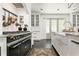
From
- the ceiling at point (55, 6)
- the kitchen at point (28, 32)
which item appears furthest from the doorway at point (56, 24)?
the ceiling at point (55, 6)

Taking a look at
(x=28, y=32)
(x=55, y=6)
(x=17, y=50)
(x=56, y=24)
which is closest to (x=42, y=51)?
(x=28, y=32)

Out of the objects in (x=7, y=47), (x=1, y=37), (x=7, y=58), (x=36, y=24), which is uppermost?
(x=36, y=24)

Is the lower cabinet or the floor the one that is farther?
the floor

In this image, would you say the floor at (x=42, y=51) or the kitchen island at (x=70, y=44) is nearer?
the kitchen island at (x=70, y=44)

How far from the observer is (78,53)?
1.35 meters

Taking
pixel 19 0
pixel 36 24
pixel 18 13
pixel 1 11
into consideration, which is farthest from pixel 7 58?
pixel 36 24

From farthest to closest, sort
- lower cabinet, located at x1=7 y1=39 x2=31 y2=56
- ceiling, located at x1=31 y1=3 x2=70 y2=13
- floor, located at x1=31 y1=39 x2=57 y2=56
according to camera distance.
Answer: floor, located at x1=31 y1=39 x2=57 y2=56, ceiling, located at x1=31 y1=3 x2=70 y2=13, lower cabinet, located at x1=7 y1=39 x2=31 y2=56

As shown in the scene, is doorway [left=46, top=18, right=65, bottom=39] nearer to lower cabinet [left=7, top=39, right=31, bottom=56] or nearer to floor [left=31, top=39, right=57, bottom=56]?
floor [left=31, top=39, right=57, bottom=56]

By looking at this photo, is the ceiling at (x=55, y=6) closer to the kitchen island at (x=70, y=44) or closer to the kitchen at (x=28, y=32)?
the kitchen at (x=28, y=32)

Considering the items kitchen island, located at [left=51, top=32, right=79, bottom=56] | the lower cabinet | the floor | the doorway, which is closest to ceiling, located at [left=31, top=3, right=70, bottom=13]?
the doorway

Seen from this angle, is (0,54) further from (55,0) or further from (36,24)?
(36,24)

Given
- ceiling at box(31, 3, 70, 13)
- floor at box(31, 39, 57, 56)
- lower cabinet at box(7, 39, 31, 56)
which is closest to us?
lower cabinet at box(7, 39, 31, 56)

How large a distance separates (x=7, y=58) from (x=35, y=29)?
466cm

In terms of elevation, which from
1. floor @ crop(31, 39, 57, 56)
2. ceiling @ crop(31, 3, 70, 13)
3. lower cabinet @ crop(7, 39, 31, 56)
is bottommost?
floor @ crop(31, 39, 57, 56)
